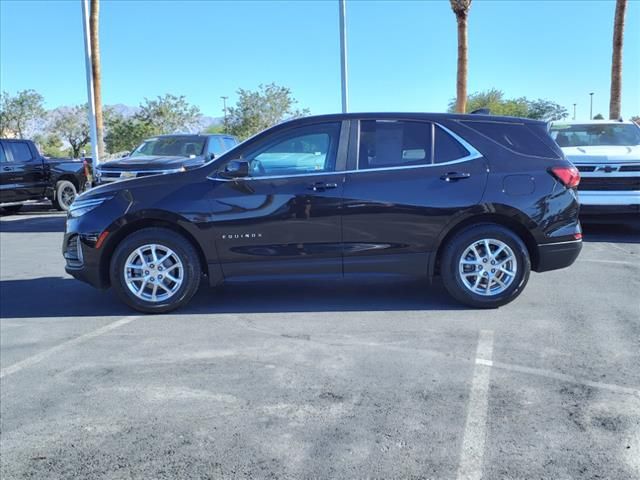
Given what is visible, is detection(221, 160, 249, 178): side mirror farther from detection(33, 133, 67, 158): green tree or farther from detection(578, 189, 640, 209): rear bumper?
detection(33, 133, 67, 158): green tree

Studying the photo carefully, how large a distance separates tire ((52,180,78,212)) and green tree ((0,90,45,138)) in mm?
36859

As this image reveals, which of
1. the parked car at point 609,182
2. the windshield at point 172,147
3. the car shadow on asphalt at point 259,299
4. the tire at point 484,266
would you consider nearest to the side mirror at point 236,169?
the car shadow on asphalt at point 259,299

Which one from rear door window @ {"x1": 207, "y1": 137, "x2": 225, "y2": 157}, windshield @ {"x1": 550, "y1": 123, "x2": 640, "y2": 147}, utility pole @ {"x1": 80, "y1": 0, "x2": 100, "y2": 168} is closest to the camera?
windshield @ {"x1": 550, "y1": 123, "x2": 640, "y2": 147}

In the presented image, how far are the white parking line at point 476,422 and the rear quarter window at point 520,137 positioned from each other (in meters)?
2.06

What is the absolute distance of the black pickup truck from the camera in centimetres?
1468

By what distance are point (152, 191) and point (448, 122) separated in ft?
9.45

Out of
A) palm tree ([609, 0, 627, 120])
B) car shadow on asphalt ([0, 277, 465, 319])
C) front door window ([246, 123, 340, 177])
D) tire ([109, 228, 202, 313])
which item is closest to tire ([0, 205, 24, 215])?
car shadow on asphalt ([0, 277, 465, 319])

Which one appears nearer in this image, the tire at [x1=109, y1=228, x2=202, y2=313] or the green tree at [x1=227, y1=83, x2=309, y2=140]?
the tire at [x1=109, y1=228, x2=202, y2=313]

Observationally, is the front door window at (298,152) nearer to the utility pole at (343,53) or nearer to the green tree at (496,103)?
the utility pole at (343,53)

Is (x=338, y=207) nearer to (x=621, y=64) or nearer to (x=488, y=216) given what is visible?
(x=488, y=216)

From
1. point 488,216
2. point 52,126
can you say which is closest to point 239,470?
point 488,216

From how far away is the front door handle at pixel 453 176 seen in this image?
5.53 meters

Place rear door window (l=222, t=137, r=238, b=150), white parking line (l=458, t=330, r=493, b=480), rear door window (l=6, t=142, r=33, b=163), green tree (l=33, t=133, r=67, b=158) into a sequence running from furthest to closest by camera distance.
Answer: green tree (l=33, t=133, r=67, b=158), rear door window (l=6, t=142, r=33, b=163), rear door window (l=222, t=137, r=238, b=150), white parking line (l=458, t=330, r=493, b=480)

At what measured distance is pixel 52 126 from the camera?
185 feet
